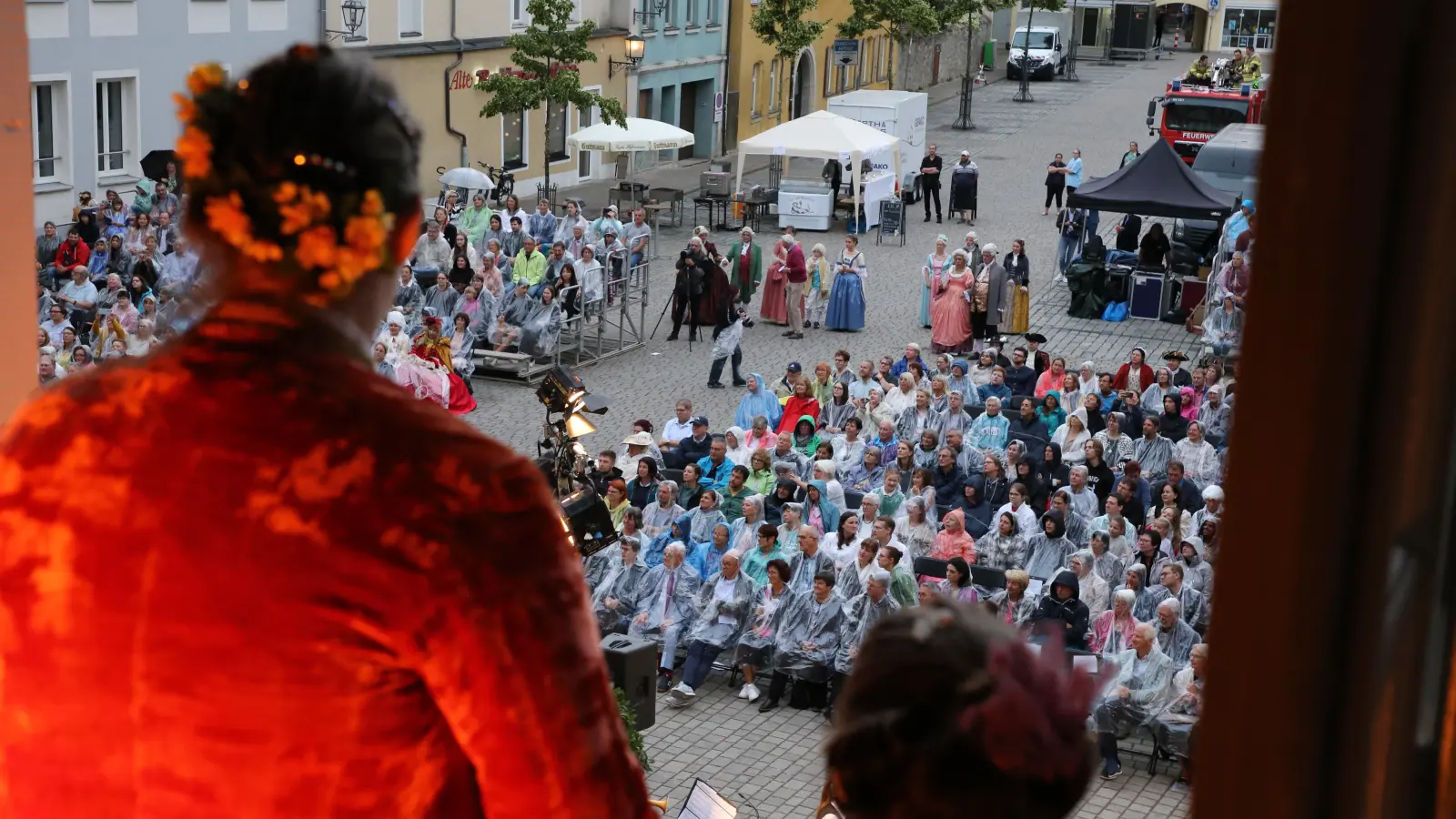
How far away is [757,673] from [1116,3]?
5132 cm

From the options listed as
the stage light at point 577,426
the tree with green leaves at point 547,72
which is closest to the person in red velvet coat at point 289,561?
the stage light at point 577,426

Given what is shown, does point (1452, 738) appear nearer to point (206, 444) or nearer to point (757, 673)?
point (206, 444)

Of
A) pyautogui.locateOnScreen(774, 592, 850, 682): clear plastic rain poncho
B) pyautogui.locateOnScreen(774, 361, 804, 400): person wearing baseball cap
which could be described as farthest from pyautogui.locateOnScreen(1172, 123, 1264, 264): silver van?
pyautogui.locateOnScreen(774, 592, 850, 682): clear plastic rain poncho

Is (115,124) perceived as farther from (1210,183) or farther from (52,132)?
(1210,183)

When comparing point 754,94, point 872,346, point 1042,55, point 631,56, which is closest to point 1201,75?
point 754,94

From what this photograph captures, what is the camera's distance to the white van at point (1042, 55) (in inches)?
2092

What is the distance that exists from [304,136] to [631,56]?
3062 cm

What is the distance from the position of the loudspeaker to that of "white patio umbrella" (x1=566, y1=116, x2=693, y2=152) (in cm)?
2055

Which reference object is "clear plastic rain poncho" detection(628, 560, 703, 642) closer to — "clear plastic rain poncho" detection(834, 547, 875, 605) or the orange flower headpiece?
"clear plastic rain poncho" detection(834, 547, 875, 605)

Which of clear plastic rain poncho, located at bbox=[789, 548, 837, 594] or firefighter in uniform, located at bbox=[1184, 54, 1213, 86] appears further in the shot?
firefighter in uniform, located at bbox=[1184, 54, 1213, 86]

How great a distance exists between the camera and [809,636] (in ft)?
37.3

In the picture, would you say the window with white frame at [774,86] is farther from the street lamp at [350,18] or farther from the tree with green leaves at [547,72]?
the street lamp at [350,18]

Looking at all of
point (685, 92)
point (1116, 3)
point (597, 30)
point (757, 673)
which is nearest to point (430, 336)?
point (757, 673)

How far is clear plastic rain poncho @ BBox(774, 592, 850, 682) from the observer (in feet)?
37.1
